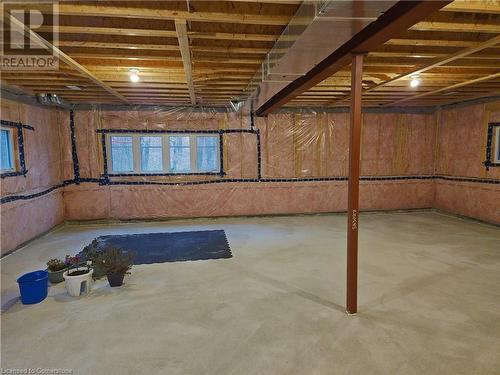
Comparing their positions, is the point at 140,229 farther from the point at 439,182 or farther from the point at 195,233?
the point at 439,182

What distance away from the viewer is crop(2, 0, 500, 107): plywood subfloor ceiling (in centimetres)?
229

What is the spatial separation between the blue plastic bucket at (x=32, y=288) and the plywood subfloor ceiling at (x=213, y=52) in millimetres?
2142

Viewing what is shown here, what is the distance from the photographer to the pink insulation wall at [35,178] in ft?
14.1

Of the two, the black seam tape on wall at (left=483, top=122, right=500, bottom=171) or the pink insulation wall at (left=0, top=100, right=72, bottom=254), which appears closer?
the pink insulation wall at (left=0, top=100, right=72, bottom=254)

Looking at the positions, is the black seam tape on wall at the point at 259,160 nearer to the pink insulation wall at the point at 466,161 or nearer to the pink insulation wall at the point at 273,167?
the pink insulation wall at the point at 273,167

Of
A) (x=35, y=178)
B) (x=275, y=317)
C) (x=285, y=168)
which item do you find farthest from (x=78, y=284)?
(x=285, y=168)

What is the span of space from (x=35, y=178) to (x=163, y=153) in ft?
7.16

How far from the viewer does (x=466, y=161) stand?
20.6ft

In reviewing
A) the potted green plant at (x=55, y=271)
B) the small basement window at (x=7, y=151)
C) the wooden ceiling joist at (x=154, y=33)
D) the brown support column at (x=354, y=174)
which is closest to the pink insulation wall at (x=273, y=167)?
the small basement window at (x=7, y=151)

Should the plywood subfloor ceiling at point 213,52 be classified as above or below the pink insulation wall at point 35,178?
above

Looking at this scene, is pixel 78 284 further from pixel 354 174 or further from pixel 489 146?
pixel 489 146

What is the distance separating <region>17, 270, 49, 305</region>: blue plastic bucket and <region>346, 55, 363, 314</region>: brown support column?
2.82m

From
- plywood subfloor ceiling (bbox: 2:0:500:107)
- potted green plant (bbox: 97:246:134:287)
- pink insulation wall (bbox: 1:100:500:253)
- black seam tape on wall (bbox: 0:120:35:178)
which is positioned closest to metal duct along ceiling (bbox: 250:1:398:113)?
plywood subfloor ceiling (bbox: 2:0:500:107)

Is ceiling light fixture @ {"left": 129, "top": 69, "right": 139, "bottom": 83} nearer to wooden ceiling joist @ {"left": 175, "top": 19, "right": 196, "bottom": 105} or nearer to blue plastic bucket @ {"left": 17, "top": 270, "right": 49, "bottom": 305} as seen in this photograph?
wooden ceiling joist @ {"left": 175, "top": 19, "right": 196, "bottom": 105}
